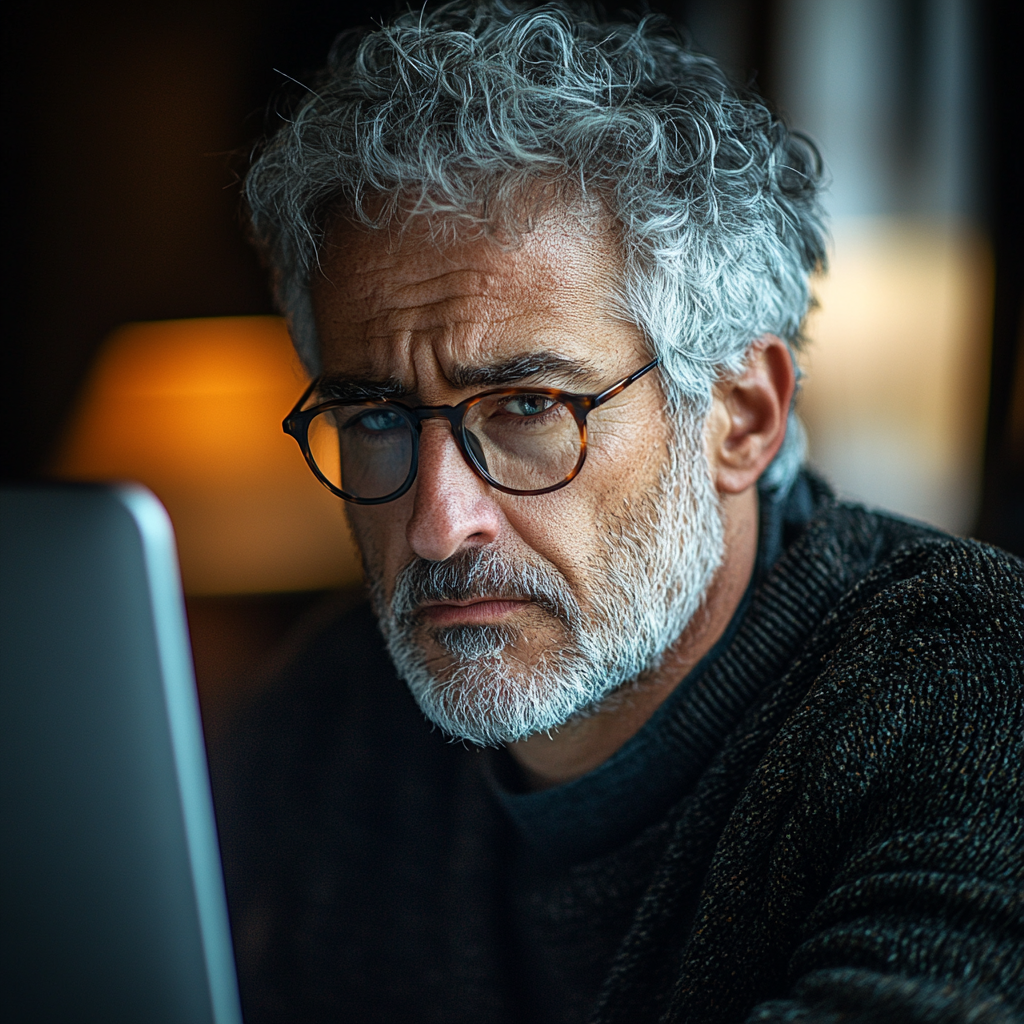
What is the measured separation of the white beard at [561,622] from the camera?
Answer: 954 mm

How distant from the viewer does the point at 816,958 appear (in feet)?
2.07

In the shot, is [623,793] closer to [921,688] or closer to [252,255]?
[921,688]

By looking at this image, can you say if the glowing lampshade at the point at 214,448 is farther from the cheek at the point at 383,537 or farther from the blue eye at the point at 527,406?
the blue eye at the point at 527,406

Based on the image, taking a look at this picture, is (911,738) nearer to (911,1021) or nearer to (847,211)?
(911,1021)

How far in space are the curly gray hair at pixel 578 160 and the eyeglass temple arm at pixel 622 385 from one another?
22mm

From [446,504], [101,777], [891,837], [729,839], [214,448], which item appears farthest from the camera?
[214,448]

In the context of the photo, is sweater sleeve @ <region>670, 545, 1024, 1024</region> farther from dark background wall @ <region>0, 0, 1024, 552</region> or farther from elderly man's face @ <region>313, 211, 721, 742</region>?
dark background wall @ <region>0, 0, 1024, 552</region>

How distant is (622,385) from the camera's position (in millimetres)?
950

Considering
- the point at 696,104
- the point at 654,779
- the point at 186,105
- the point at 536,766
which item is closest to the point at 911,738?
the point at 654,779

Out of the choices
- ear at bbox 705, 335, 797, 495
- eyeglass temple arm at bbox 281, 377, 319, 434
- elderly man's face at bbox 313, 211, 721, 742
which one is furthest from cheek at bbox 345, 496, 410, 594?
ear at bbox 705, 335, 797, 495

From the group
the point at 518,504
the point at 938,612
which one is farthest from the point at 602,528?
the point at 938,612

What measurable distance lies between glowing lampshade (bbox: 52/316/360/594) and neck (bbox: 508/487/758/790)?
1633 millimetres

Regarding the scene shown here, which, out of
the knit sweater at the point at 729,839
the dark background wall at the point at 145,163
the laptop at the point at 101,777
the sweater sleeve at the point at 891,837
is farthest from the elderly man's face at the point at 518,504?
the dark background wall at the point at 145,163

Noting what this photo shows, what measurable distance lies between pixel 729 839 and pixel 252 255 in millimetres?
2608
